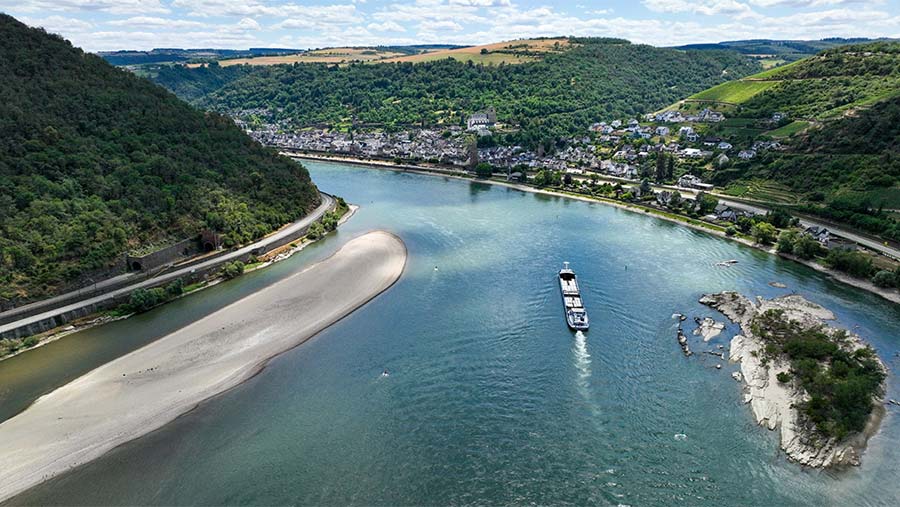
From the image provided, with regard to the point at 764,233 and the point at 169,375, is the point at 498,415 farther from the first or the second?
the point at 764,233

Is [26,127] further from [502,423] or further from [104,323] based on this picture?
[502,423]

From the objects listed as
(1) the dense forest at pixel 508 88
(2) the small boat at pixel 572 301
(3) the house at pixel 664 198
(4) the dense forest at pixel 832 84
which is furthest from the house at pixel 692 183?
(2) the small boat at pixel 572 301

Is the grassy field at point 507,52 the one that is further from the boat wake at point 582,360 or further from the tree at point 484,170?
the boat wake at point 582,360

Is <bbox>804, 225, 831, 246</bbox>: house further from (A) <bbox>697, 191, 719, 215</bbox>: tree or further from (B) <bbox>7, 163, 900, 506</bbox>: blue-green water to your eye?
(A) <bbox>697, 191, 719, 215</bbox>: tree

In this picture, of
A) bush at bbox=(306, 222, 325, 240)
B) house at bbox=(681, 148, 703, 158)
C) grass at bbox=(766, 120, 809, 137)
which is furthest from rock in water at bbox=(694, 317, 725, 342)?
grass at bbox=(766, 120, 809, 137)

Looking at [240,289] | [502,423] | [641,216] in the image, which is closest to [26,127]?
[240,289]

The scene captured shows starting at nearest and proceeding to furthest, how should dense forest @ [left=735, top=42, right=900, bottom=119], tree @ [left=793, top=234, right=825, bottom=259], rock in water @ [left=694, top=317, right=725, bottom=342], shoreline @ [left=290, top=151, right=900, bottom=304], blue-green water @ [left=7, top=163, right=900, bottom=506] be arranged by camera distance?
1. blue-green water @ [left=7, top=163, right=900, bottom=506]
2. rock in water @ [left=694, top=317, right=725, bottom=342]
3. shoreline @ [left=290, top=151, right=900, bottom=304]
4. tree @ [left=793, top=234, right=825, bottom=259]
5. dense forest @ [left=735, top=42, right=900, bottom=119]

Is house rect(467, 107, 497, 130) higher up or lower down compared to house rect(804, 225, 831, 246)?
higher up
